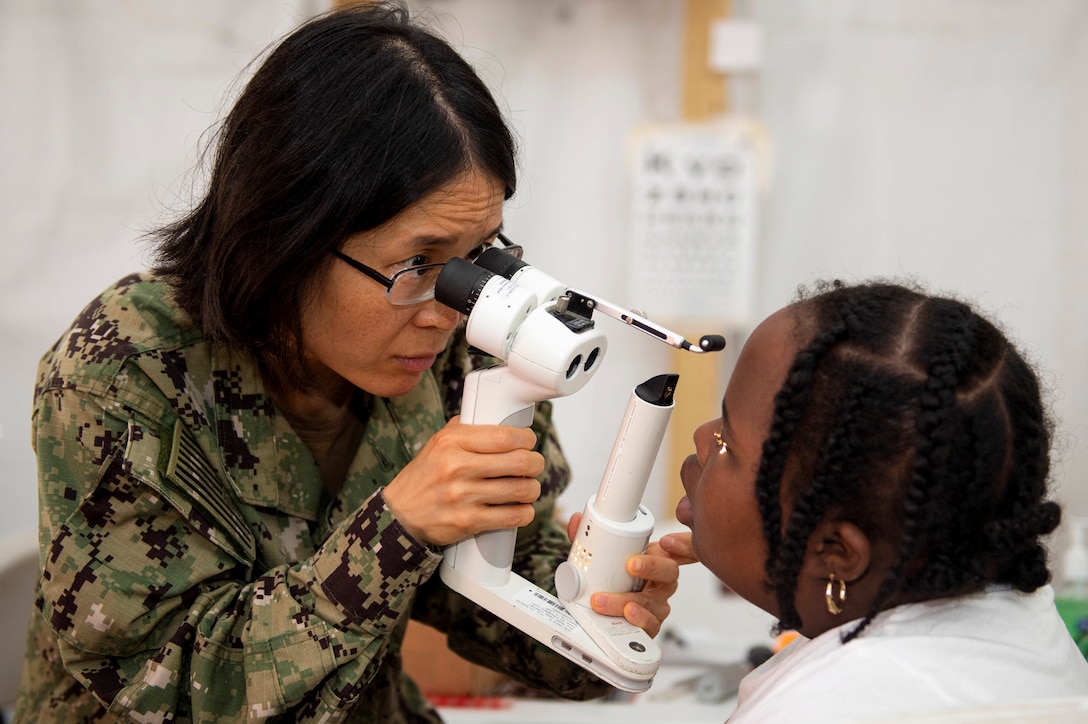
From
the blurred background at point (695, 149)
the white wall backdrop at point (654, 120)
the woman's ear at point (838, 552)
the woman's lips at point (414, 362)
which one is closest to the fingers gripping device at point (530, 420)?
the woman's lips at point (414, 362)

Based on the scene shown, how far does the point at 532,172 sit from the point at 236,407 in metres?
1.38

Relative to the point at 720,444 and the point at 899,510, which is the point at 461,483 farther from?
the point at 899,510

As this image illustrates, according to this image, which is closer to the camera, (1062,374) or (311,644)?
(311,644)

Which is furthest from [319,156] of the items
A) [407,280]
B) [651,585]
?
[651,585]

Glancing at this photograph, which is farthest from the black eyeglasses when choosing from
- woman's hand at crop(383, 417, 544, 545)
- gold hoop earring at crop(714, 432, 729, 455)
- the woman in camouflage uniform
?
gold hoop earring at crop(714, 432, 729, 455)

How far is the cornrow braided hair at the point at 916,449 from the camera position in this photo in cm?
86

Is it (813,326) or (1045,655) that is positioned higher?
(813,326)

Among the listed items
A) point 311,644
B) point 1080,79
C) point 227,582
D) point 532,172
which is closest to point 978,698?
point 311,644

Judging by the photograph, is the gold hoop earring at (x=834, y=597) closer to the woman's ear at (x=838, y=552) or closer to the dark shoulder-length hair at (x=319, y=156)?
the woman's ear at (x=838, y=552)

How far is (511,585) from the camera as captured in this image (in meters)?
1.13

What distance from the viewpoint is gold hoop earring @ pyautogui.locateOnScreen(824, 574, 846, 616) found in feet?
3.02

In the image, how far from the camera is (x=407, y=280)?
110cm

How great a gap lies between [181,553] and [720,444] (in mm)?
593

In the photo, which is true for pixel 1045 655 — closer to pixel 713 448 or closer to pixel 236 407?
pixel 713 448
